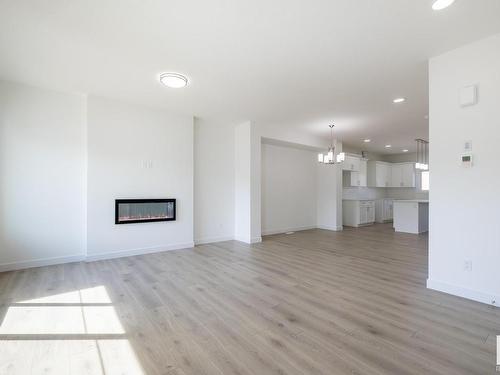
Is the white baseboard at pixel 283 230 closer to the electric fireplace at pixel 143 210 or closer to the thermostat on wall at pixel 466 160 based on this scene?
the electric fireplace at pixel 143 210

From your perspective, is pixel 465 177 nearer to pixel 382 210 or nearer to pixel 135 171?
pixel 135 171

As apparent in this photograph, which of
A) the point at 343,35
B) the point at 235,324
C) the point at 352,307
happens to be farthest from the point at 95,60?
the point at 352,307

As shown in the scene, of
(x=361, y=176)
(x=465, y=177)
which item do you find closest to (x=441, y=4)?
(x=465, y=177)

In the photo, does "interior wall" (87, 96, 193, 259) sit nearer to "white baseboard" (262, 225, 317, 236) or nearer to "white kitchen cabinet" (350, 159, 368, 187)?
"white baseboard" (262, 225, 317, 236)

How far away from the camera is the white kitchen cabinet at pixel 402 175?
32.4ft

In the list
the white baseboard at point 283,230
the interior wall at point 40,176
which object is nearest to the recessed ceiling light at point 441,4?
the interior wall at point 40,176

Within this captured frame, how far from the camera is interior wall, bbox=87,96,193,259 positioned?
4363 mm

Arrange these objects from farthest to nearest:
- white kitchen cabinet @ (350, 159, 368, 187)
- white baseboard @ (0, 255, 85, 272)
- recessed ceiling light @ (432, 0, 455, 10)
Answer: white kitchen cabinet @ (350, 159, 368, 187) < white baseboard @ (0, 255, 85, 272) < recessed ceiling light @ (432, 0, 455, 10)

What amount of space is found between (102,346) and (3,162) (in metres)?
3.49

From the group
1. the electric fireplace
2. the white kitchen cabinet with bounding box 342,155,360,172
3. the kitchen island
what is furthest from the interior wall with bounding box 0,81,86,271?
the kitchen island

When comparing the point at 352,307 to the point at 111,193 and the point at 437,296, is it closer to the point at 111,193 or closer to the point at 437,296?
the point at 437,296

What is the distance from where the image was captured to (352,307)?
8.55 ft

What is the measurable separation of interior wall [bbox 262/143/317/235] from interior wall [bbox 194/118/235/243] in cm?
114

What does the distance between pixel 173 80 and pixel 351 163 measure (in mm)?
6910
